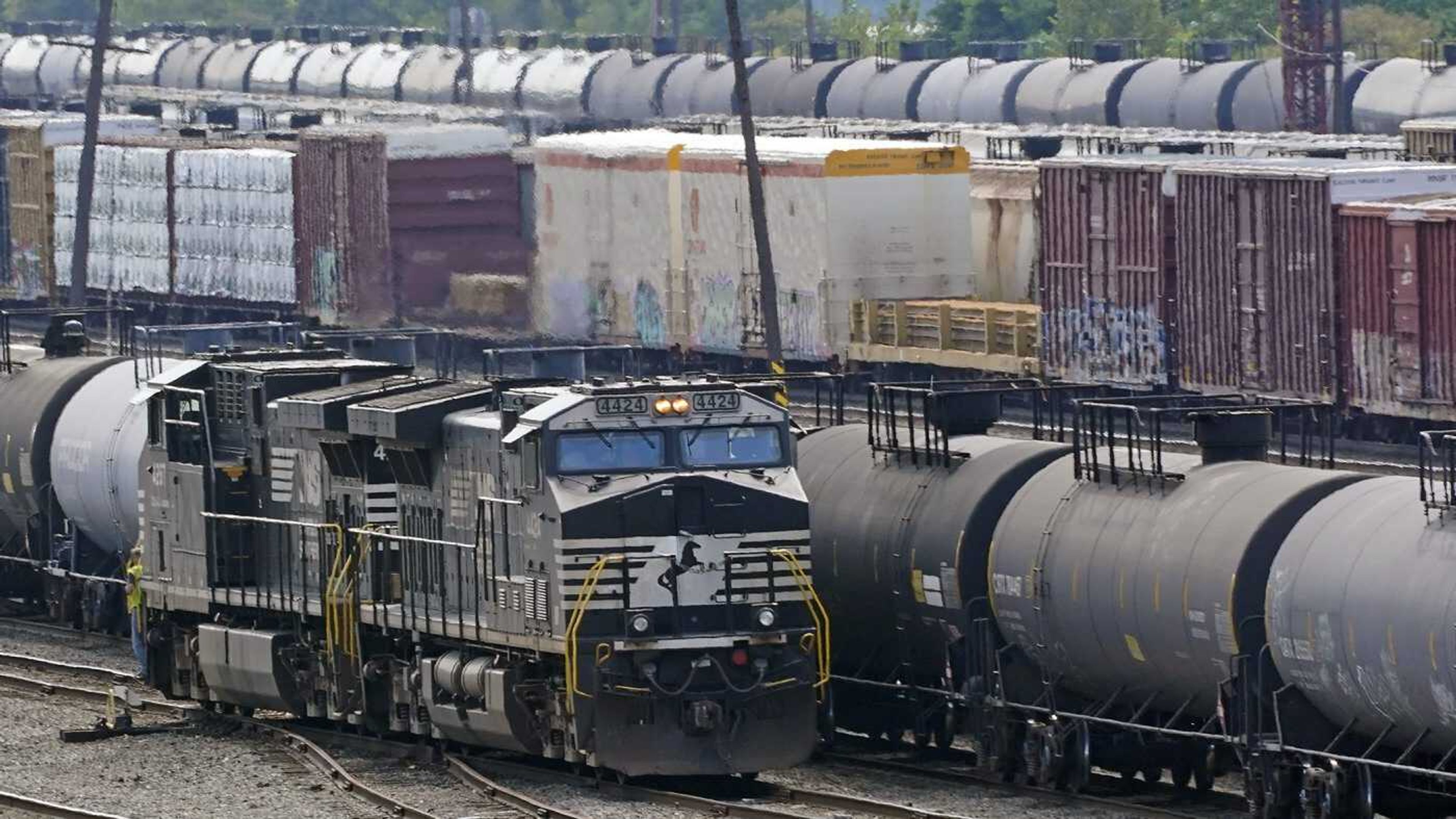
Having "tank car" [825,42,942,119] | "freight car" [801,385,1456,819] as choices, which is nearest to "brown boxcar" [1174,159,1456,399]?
"freight car" [801,385,1456,819]

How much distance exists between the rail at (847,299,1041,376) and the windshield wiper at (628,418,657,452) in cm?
2275

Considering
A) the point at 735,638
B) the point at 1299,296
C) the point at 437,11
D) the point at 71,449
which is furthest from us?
the point at 437,11

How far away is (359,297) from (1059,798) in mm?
36577

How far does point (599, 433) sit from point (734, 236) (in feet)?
88.1

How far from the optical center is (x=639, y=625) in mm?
20000

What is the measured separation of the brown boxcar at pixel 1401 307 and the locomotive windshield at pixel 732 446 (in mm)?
15191

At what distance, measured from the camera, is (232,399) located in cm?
2520

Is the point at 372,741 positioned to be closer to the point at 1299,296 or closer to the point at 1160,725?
the point at 1160,725

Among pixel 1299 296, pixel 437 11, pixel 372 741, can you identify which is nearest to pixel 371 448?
pixel 372 741

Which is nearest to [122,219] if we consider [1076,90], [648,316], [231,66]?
A: [648,316]

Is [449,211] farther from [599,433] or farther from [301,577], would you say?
[599,433]

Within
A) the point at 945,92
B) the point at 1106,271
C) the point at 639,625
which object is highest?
the point at 945,92

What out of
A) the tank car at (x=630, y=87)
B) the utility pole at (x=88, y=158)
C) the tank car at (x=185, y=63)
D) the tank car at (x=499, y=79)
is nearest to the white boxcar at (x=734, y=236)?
the utility pole at (x=88, y=158)

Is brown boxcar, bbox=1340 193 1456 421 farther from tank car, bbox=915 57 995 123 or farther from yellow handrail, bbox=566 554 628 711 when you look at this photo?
tank car, bbox=915 57 995 123
